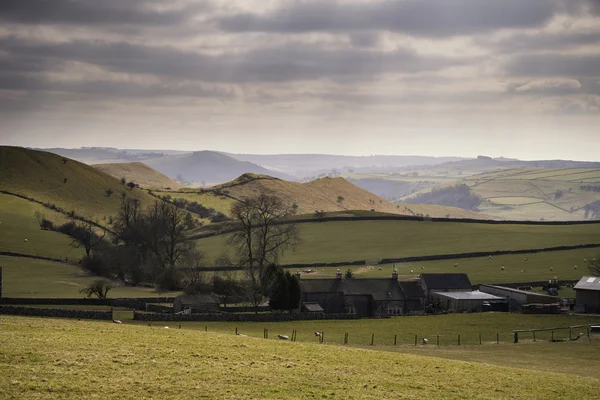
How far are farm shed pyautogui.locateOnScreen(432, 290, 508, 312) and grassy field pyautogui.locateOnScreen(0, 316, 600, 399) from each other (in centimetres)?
4434

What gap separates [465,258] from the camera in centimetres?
12631

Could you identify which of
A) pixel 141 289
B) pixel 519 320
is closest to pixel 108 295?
pixel 141 289

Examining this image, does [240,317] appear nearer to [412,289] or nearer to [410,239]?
[412,289]

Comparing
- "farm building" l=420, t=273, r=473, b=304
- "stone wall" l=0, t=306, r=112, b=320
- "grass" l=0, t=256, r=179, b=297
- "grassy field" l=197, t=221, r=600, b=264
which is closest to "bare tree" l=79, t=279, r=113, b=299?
"grass" l=0, t=256, r=179, b=297

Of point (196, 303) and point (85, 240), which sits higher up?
point (85, 240)

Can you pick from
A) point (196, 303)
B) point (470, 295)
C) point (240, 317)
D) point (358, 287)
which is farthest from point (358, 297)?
point (240, 317)

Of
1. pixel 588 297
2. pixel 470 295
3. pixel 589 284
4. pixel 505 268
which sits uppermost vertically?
pixel 505 268

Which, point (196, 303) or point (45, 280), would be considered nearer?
point (196, 303)

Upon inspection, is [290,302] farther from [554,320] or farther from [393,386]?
[393,386]

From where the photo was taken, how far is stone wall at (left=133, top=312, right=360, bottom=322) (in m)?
64.5

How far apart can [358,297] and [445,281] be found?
44.9ft

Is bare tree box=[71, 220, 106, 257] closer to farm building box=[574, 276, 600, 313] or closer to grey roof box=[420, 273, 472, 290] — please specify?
grey roof box=[420, 273, 472, 290]

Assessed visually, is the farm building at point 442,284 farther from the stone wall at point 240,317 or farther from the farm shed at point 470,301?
the stone wall at point 240,317

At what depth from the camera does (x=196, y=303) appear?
250ft
